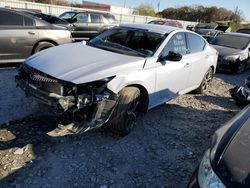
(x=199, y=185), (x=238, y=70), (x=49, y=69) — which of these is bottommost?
(x=238, y=70)

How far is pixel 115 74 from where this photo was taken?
423cm

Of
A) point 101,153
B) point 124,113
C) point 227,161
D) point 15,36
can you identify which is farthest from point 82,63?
point 15,36

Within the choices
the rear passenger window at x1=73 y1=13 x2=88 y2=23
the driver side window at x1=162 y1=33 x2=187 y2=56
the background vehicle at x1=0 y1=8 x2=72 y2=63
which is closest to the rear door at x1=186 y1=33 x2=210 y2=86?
the driver side window at x1=162 y1=33 x2=187 y2=56

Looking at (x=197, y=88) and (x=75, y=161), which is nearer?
(x=75, y=161)

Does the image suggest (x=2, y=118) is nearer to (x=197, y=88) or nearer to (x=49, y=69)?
(x=49, y=69)

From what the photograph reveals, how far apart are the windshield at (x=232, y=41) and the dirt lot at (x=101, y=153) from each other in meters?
7.14

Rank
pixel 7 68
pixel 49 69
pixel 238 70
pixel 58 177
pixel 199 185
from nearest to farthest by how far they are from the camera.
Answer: pixel 199 185
pixel 58 177
pixel 49 69
pixel 7 68
pixel 238 70

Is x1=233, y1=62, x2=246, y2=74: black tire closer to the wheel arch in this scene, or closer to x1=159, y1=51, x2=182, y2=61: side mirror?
x1=159, y1=51, x2=182, y2=61: side mirror

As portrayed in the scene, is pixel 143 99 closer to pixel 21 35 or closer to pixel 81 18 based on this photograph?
pixel 21 35

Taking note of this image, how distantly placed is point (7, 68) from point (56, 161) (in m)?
4.84

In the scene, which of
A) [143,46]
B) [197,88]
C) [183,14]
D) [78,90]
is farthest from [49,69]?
[183,14]

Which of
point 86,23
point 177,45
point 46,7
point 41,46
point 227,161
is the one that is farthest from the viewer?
point 46,7

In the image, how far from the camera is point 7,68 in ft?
25.7

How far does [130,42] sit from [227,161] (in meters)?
3.50
